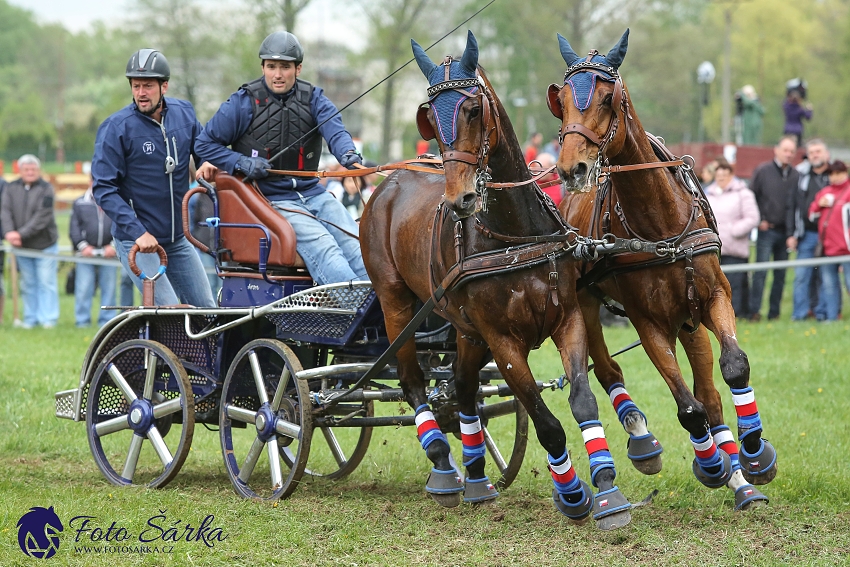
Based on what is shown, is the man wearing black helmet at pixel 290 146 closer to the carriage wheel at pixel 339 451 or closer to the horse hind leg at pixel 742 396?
the carriage wheel at pixel 339 451

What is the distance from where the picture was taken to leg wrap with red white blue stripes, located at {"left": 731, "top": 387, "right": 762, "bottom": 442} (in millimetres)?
5316

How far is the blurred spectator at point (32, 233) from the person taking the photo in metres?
14.4

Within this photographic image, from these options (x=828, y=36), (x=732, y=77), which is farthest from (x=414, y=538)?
(x=828, y=36)

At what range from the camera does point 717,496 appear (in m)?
6.23

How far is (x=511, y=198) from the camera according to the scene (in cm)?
535

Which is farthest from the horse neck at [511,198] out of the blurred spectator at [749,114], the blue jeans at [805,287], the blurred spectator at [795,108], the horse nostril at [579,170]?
the blurred spectator at [749,114]

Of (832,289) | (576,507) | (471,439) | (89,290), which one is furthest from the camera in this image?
(89,290)

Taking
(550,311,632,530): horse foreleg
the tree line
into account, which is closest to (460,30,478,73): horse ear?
(550,311,632,530): horse foreleg

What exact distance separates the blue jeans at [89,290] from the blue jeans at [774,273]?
27.1 ft

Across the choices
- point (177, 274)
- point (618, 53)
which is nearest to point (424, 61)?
point (618, 53)

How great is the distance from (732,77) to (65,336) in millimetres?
44178

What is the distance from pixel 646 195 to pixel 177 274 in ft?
11.2

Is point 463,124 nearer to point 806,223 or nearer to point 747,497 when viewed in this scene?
point 747,497

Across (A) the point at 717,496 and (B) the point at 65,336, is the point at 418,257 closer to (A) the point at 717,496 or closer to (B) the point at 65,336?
(A) the point at 717,496
